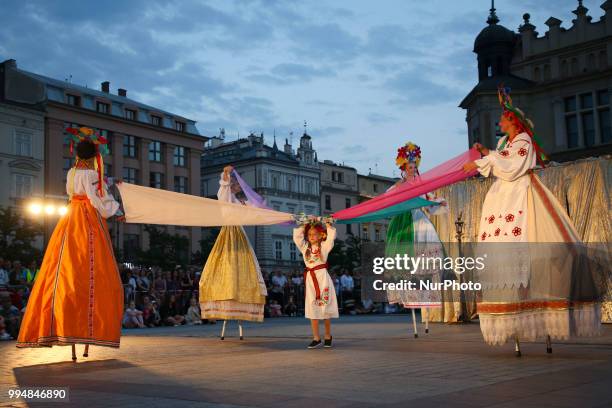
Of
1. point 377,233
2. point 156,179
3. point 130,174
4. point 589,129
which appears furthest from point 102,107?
point 377,233

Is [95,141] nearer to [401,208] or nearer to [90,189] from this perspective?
[90,189]

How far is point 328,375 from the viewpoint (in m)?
6.38

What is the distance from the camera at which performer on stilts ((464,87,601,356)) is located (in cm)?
749

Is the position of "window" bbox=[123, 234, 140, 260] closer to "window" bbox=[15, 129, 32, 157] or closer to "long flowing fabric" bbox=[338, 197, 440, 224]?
"window" bbox=[15, 129, 32, 157]

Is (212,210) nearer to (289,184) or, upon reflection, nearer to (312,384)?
(312,384)

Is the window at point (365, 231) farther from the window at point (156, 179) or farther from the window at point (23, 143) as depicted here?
the window at point (23, 143)

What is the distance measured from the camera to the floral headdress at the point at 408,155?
11.9m

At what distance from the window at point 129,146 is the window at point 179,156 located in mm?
5055

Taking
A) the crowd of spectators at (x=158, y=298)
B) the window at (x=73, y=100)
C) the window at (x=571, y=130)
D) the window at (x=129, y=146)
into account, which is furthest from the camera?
the window at (x=129, y=146)

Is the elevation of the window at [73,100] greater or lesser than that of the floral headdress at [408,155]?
greater

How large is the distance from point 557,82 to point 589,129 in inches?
125

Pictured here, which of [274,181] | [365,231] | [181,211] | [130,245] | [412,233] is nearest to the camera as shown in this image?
[181,211]

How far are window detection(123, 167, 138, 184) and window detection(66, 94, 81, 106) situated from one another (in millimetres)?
7580

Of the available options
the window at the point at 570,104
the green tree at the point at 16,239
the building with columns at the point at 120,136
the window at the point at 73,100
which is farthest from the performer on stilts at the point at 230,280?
the window at the point at 73,100
